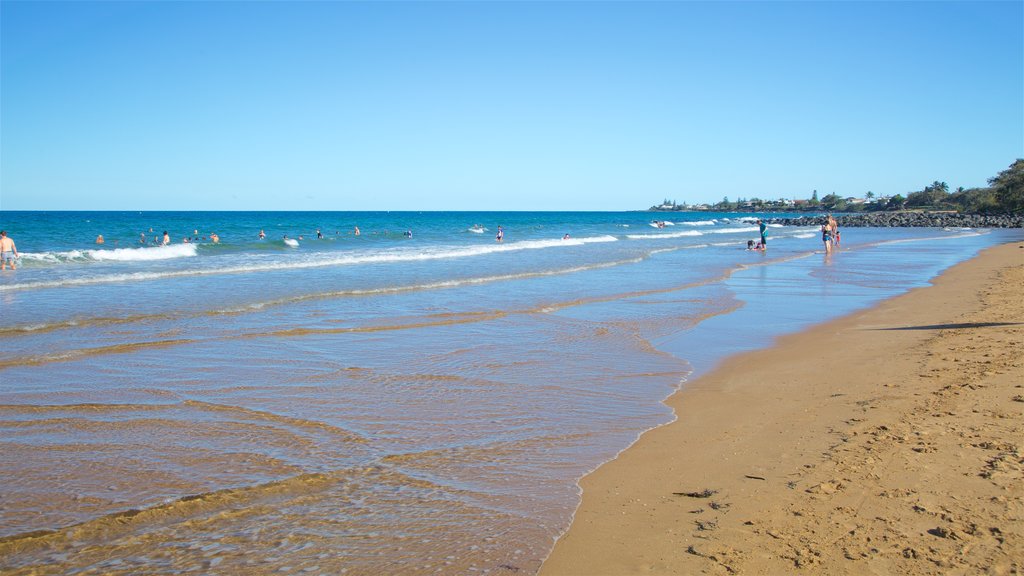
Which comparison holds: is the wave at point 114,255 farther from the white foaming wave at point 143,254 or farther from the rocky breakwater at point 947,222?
the rocky breakwater at point 947,222

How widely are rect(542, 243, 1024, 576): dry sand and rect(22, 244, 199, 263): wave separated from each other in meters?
31.4

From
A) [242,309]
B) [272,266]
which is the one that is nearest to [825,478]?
[242,309]

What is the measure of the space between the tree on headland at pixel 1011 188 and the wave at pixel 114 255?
82397 mm

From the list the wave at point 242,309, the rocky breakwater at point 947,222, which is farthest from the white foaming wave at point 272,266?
the rocky breakwater at point 947,222

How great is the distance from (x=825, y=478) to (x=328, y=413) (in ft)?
16.0

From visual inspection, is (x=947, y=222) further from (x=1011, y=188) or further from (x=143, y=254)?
(x=143, y=254)

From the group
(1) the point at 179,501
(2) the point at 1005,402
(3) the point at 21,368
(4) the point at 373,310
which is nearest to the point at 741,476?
(2) the point at 1005,402

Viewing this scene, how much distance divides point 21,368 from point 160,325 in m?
3.59

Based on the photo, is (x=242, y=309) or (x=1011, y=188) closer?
(x=242, y=309)

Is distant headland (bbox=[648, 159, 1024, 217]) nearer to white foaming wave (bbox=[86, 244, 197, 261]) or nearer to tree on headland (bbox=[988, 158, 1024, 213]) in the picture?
tree on headland (bbox=[988, 158, 1024, 213])

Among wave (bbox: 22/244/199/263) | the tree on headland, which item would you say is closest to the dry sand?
wave (bbox: 22/244/199/263)

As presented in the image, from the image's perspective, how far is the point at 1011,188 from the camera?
77.4 m

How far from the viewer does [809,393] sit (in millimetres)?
8258

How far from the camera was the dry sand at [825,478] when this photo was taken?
4.12m
